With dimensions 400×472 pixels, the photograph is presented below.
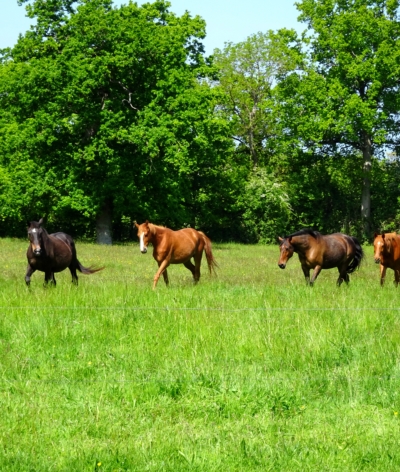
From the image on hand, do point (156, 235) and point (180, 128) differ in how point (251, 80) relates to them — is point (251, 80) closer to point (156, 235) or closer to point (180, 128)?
point (180, 128)

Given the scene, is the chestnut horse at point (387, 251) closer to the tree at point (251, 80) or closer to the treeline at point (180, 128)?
the treeline at point (180, 128)

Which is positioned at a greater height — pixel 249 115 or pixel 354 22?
pixel 354 22

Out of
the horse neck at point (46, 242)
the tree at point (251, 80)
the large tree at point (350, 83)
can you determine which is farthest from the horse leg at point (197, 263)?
the tree at point (251, 80)

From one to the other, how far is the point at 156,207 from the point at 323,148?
14.0 meters

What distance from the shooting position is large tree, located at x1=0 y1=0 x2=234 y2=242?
1619 inches

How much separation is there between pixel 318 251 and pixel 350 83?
32.6m

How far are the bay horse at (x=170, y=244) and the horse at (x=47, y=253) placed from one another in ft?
5.30

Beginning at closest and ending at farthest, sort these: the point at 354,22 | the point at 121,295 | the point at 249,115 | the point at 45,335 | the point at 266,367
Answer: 1. the point at 266,367
2. the point at 45,335
3. the point at 121,295
4. the point at 354,22
5. the point at 249,115

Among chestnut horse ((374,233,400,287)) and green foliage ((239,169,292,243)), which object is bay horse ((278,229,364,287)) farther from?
green foliage ((239,169,292,243))

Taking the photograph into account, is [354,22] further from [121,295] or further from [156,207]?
[121,295]

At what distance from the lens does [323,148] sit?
51969 millimetres

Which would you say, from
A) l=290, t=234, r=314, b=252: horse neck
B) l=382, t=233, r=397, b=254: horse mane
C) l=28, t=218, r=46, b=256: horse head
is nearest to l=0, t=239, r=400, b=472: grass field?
l=28, t=218, r=46, b=256: horse head

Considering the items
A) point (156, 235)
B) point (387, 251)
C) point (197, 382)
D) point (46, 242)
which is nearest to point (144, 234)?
point (156, 235)

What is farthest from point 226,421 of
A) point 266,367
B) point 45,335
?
point 45,335
